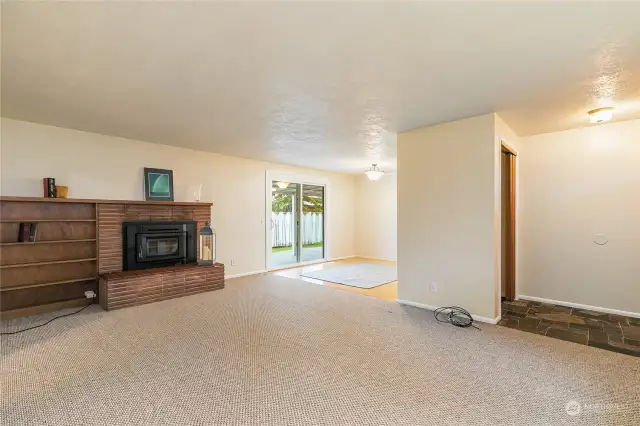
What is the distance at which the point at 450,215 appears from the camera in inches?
148

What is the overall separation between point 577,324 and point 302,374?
324 centimetres

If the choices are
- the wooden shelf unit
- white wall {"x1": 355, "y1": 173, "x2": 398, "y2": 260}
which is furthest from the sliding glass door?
the wooden shelf unit

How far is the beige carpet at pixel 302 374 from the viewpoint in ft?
6.11

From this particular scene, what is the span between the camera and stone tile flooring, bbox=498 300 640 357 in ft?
9.72

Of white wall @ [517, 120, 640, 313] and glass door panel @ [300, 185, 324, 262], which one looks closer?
white wall @ [517, 120, 640, 313]

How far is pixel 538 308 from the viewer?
4.05 meters

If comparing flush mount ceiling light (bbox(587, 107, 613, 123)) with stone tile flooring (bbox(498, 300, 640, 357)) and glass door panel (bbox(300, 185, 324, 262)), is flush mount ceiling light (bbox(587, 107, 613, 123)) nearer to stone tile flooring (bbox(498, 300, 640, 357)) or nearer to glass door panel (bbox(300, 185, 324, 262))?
stone tile flooring (bbox(498, 300, 640, 357))

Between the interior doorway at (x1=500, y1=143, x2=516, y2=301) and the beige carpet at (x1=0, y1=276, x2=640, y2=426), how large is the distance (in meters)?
1.43

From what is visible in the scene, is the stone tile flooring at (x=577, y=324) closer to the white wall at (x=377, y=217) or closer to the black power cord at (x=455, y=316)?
the black power cord at (x=455, y=316)

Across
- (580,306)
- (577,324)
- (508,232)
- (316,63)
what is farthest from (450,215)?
(316,63)

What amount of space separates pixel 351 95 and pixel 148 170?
3.64 metres

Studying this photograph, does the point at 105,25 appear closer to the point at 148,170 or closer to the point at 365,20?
the point at 365,20

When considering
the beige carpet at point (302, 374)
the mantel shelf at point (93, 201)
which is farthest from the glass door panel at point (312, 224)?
the beige carpet at point (302, 374)

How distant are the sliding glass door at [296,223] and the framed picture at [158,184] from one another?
2.26 meters
